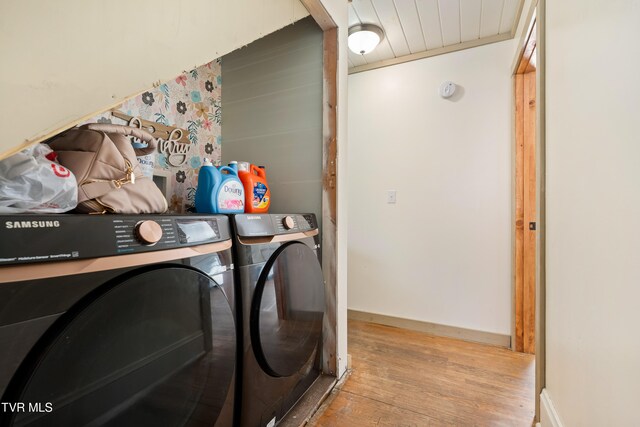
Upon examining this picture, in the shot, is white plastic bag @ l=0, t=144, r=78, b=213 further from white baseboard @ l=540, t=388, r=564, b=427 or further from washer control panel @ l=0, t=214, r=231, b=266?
white baseboard @ l=540, t=388, r=564, b=427

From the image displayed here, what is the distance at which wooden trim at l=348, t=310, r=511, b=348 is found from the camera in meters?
2.05

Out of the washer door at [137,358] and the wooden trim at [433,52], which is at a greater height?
the wooden trim at [433,52]

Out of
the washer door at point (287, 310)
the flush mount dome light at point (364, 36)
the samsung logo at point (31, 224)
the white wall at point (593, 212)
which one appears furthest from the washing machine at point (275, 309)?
the flush mount dome light at point (364, 36)

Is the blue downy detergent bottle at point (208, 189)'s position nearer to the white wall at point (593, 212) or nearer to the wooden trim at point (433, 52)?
the white wall at point (593, 212)

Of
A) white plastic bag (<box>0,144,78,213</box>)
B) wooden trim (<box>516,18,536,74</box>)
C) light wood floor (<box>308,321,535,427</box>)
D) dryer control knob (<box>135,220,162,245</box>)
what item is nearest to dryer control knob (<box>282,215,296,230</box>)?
dryer control knob (<box>135,220,162,245</box>)

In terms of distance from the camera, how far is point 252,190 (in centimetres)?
133

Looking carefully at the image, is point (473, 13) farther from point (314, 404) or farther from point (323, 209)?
point (314, 404)

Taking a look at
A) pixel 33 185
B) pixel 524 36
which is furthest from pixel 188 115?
pixel 524 36

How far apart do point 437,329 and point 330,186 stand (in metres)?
1.56

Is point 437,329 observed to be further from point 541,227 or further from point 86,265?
point 86,265

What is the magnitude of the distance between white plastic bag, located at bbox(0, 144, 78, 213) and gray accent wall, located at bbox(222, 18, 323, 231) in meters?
1.07

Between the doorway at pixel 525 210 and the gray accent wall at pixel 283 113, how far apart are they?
58.0 inches

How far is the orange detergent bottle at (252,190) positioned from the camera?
132cm

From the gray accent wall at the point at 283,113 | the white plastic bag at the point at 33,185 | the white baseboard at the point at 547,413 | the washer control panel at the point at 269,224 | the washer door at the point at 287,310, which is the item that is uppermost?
the gray accent wall at the point at 283,113
